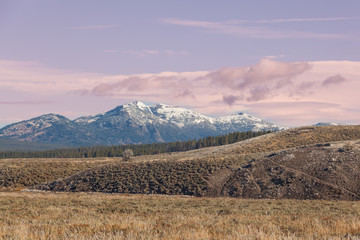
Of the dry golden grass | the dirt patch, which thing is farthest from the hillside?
the dry golden grass

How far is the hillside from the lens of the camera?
4656 cm

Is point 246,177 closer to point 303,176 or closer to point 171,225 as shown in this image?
point 303,176

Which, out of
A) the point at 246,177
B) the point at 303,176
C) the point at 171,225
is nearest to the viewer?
the point at 171,225

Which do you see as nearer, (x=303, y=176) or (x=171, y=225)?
(x=171, y=225)

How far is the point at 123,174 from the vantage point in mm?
64125

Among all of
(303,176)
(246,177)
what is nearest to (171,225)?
(303,176)

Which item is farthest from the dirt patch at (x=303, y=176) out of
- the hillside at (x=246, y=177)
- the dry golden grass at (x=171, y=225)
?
the dry golden grass at (x=171, y=225)

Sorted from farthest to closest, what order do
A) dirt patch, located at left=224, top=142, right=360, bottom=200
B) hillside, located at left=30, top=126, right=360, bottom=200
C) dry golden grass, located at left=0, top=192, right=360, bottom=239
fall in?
hillside, located at left=30, top=126, right=360, bottom=200, dirt patch, located at left=224, top=142, right=360, bottom=200, dry golden grass, located at left=0, top=192, right=360, bottom=239

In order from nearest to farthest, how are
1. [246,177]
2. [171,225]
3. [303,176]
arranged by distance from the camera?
[171,225] < [303,176] < [246,177]

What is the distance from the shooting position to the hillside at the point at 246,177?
4656 centimetres

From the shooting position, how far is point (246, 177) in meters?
52.8

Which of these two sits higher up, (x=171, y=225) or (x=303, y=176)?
(x=171, y=225)

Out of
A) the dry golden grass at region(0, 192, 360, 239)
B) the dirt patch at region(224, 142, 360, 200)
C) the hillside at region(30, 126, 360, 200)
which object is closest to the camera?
the dry golden grass at region(0, 192, 360, 239)

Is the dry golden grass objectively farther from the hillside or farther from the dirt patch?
the hillside
